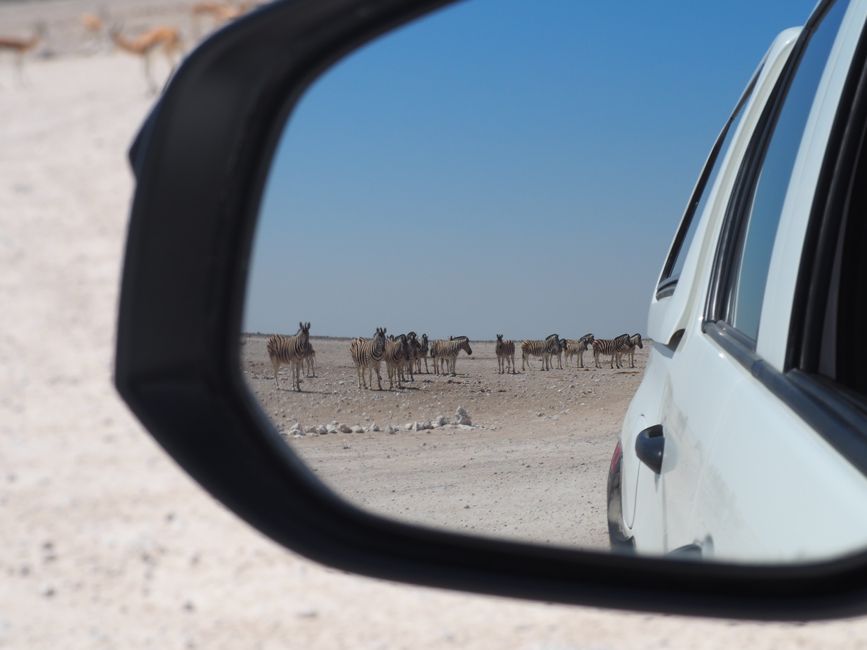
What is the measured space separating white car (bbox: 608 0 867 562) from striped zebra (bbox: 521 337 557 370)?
0.18 meters

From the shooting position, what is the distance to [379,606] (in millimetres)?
3793

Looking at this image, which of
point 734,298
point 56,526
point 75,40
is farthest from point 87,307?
point 75,40

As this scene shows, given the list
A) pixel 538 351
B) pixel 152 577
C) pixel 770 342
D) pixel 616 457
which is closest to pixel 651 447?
pixel 616 457

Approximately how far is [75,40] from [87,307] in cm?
2349

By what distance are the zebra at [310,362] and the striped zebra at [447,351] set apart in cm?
14

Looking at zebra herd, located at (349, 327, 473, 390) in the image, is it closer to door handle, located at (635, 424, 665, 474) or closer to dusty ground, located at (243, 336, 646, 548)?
dusty ground, located at (243, 336, 646, 548)

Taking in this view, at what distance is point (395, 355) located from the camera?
3.70 ft

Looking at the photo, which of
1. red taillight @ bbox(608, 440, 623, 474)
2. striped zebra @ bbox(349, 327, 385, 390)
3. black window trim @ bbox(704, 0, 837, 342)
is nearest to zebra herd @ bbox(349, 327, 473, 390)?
striped zebra @ bbox(349, 327, 385, 390)

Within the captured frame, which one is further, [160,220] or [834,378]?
[834,378]

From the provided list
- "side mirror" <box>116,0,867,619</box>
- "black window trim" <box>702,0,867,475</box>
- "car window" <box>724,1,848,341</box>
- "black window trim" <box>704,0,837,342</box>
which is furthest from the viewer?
"black window trim" <box>704,0,837,342</box>

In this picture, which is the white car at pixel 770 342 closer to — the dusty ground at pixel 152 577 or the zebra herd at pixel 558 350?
the zebra herd at pixel 558 350

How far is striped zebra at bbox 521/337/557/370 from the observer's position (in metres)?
1.10

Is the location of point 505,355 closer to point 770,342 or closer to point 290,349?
point 290,349

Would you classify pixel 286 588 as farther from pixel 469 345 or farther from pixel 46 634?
pixel 469 345
